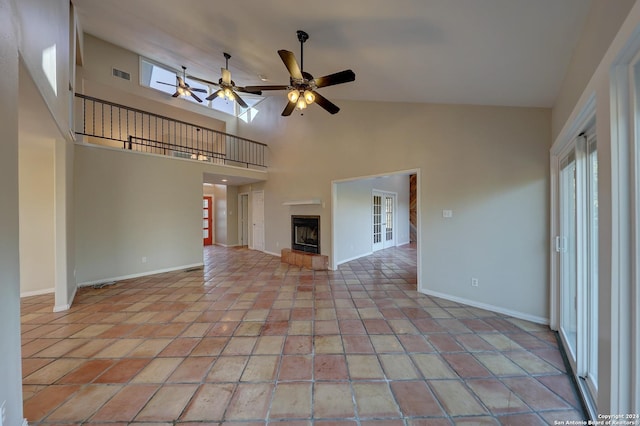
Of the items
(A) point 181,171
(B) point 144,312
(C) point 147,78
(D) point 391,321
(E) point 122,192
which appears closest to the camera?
(D) point 391,321

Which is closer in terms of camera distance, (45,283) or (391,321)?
(391,321)

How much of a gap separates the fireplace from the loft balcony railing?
7.65ft

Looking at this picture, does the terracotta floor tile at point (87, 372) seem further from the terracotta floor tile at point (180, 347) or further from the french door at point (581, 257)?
the french door at point (581, 257)

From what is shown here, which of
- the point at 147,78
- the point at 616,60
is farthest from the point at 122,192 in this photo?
the point at 616,60

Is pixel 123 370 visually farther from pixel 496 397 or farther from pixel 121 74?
Answer: pixel 121 74

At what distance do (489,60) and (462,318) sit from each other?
2.83m

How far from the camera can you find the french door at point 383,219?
7797 millimetres

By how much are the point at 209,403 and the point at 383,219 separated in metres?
7.37

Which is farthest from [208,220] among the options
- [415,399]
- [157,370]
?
[415,399]

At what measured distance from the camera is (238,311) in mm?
3178

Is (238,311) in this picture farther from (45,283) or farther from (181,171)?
(181,171)

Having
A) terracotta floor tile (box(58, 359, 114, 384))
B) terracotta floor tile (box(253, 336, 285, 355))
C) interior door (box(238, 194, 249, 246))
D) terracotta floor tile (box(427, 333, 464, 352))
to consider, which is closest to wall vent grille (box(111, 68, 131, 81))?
interior door (box(238, 194, 249, 246))

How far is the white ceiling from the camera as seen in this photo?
1.78 metres

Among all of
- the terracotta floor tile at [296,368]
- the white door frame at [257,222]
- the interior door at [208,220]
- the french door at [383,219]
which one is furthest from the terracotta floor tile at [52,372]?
the interior door at [208,220]
